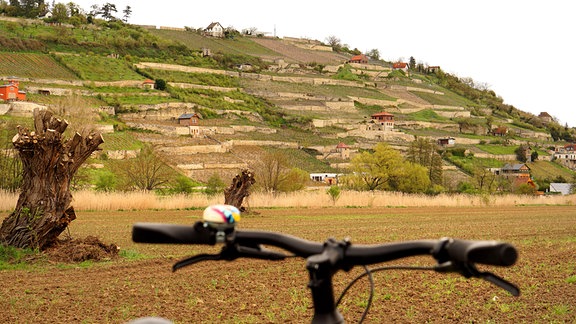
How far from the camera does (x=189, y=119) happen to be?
9944 cm

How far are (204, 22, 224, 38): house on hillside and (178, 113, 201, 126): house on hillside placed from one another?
79.9 m

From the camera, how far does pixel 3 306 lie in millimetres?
10062

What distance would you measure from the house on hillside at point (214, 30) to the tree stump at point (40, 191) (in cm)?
16526

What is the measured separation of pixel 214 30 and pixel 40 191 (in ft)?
552

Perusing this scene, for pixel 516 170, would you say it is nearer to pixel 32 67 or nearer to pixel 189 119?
pixel 189 119

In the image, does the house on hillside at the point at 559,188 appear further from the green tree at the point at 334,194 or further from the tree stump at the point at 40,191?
the tree stump at the point at 40,191

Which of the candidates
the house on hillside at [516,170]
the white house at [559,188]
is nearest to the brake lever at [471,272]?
the white house at [559,188]

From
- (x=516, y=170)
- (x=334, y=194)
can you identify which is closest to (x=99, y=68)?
(x=516, y=170)

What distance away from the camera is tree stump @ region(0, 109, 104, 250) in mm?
14836

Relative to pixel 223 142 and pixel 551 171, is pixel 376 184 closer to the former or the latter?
pixel 223 142

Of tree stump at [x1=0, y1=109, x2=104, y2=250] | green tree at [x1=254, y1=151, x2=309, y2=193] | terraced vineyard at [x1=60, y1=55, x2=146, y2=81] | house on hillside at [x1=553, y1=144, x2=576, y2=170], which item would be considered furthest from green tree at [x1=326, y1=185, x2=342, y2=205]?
house on hillside at [x1=553, y1=144, x2=576, y2=170]

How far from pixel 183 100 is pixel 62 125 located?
9609cm

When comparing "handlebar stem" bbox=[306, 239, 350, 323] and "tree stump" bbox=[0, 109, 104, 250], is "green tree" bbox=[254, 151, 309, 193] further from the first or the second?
"handlebar stem" bbox=[306, 239, 350, 323]

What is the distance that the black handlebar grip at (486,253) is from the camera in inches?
81.8
